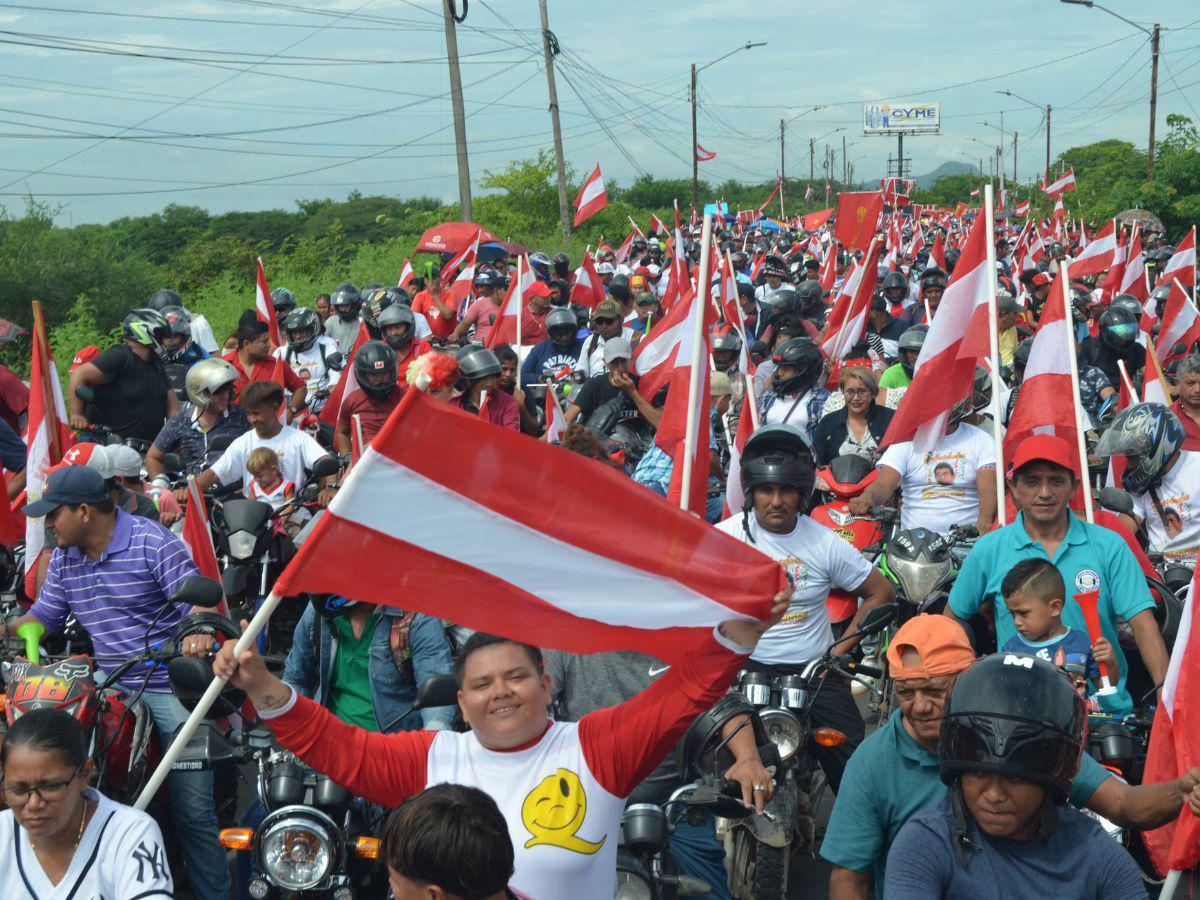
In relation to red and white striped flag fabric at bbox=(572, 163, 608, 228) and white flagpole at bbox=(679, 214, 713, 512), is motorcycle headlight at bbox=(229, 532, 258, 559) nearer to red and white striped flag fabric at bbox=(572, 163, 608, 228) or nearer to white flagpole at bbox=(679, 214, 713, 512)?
white flagpole at bbox=(679, 214, 713, 512)

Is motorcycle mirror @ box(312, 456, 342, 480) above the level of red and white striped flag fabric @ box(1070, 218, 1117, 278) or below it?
above

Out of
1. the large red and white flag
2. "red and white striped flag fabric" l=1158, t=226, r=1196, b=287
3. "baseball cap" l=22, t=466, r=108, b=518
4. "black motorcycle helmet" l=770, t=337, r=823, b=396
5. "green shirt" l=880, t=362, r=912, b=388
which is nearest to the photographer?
"baseball cap" l=22, t=466, r=108, b=518

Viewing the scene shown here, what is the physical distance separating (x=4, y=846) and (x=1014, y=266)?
69.0 ft

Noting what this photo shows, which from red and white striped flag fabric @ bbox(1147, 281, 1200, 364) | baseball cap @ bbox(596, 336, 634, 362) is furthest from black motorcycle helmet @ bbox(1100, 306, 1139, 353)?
baseball cap @ bbox(596, 336, 634, 362)

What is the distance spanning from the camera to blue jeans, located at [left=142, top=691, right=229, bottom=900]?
18.7ft

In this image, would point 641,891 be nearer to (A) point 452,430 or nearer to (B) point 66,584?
(A) point 452,430

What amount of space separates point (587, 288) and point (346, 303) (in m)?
4.03

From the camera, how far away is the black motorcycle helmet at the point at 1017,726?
3074 millimetres

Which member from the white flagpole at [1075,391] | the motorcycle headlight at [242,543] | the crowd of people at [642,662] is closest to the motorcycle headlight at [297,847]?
the crowd of people at [642,662]

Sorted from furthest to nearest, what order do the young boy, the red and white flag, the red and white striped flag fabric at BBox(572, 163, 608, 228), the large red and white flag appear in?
the red and white striped flag fabric at BBox(572, 163, 608, 228) → the red and white flag → the large red and white flag → the young boy

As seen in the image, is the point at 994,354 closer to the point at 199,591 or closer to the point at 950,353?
the point at 950,353

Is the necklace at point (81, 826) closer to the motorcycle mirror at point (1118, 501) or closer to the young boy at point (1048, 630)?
the young boy at point (1048, 630)

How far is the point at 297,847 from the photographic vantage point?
4.78m

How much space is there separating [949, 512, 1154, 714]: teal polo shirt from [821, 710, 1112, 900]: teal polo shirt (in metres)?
1.62
